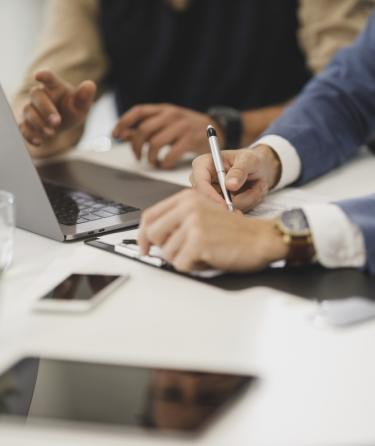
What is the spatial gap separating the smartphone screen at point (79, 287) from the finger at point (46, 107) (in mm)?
615

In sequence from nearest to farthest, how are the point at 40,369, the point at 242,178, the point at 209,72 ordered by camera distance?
the point at 40,369 < the point at 242,178 < the point at 209,72

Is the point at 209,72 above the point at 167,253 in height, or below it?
below

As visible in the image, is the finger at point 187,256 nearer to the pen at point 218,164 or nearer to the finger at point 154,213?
the finger at point 154,213

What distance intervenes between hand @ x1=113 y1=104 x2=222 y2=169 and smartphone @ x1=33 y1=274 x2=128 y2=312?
57 centimetres

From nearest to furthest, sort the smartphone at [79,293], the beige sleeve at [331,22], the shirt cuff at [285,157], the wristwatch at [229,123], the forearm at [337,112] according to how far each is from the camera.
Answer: the smartphone at [79,293], the shirt cuff at [285,157], the forearm at [337,112], the wristwatch at [229,123], the beige sleeve at [331,22]

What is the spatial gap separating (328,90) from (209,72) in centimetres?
55

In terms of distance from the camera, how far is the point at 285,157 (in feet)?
3.81

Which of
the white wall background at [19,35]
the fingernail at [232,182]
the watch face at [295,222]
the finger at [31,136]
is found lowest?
the white wall background at [19,35]

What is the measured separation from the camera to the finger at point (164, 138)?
4.42 ft

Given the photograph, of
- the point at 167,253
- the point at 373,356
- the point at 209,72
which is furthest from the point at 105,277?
the point at 209,72

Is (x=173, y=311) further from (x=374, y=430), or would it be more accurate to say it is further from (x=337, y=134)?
(x=337, y=134)

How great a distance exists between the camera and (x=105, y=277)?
2.57ft

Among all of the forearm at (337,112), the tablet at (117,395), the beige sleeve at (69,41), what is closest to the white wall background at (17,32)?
the beige sleeve at (69,41)

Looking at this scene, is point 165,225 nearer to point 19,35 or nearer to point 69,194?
point 69,194
